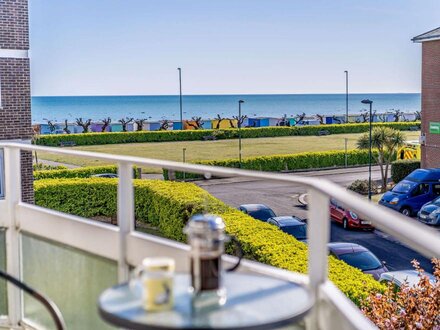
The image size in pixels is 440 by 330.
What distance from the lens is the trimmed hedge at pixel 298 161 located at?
42.1 m

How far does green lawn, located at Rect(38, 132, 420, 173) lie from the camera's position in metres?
49.1

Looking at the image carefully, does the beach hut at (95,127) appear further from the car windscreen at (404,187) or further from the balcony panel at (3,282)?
the balcony panel at (3,282)

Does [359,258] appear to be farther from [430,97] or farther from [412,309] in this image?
[430,97]

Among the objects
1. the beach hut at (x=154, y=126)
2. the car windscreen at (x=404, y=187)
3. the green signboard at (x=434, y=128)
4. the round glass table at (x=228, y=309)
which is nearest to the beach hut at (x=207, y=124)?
the beach hut at (x=154, y=126)

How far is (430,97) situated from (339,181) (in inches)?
266

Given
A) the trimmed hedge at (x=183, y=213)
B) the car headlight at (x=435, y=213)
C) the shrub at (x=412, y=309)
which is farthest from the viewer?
the car headlight at (x=435, y=213)

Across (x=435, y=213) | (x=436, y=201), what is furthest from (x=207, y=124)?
(x=435, y=213)

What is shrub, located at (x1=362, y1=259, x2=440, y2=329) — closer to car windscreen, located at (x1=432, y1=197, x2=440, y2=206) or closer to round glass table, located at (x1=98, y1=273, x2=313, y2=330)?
round glass table, located at (x1=98, y1=273, x2=313, y2=330)

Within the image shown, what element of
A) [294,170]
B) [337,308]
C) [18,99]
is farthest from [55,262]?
[294,170]

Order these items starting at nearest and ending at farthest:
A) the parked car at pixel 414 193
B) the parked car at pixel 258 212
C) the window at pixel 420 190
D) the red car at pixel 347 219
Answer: the parked car at pixel 258 212, the red car at pixel 347 219, the parked car at pixel 414 193, the window at pixel 420 190

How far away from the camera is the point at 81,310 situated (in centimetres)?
416

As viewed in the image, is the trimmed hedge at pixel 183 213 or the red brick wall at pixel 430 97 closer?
the trimmed hedge at pixel 183 213

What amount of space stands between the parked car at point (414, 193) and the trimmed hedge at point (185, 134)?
31570mm

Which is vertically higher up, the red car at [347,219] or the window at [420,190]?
the window at [420,190]
